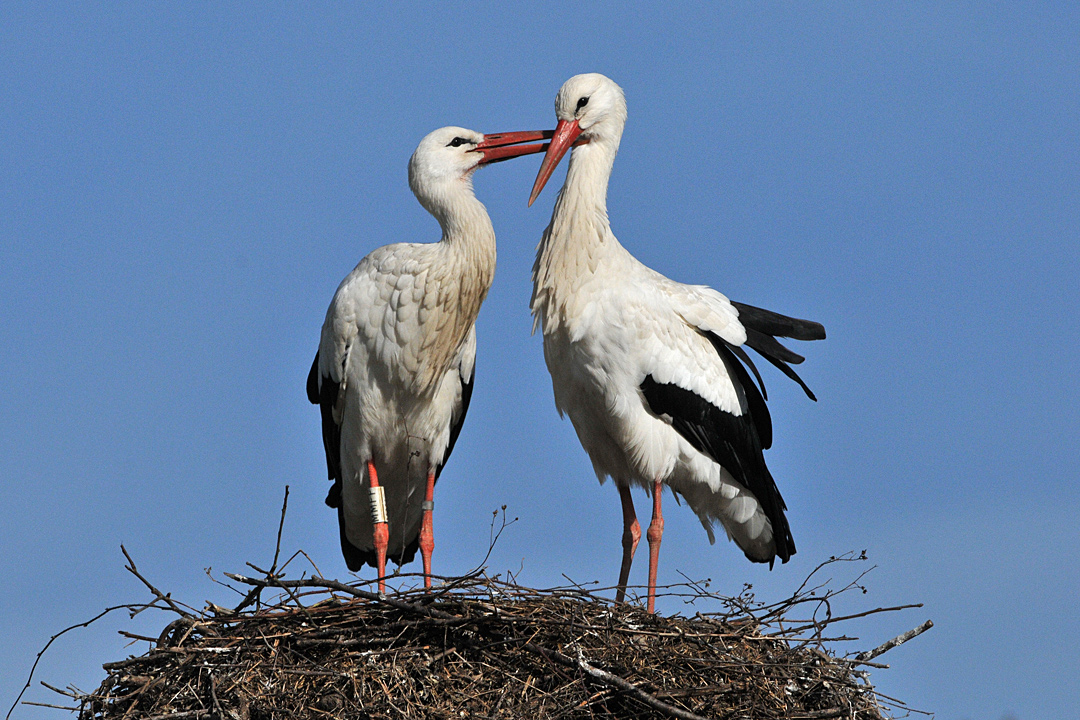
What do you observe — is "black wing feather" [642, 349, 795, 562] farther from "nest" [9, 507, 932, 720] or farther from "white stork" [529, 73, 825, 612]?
"nest" [9, 507, 932, 720]

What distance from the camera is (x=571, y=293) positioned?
6.23 meters

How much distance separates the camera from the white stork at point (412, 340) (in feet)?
20.9

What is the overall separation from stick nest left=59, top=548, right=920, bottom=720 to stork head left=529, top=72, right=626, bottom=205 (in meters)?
2.14

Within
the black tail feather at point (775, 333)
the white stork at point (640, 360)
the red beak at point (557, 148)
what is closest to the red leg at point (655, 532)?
the white stork at point (640, 360)

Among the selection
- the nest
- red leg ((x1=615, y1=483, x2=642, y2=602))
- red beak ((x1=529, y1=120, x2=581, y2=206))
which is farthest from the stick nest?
red beak ((x1=529, y1=120, x2=581, y2=206))

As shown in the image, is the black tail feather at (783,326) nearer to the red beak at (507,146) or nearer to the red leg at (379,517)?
the red beak at (507,146)

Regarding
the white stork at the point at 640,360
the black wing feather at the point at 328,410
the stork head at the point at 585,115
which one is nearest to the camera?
the white stork at the point at 640,360

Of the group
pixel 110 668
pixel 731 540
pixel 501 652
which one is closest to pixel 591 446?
pixel 731 540

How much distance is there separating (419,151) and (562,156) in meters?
0.67

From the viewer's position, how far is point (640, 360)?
616cm

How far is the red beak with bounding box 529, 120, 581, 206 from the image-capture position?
638 centimetres

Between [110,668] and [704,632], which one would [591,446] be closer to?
[704,632]

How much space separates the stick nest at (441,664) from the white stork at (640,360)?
82 centimetres

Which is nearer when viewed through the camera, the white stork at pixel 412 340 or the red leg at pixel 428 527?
the white stork at pixel 412 340
